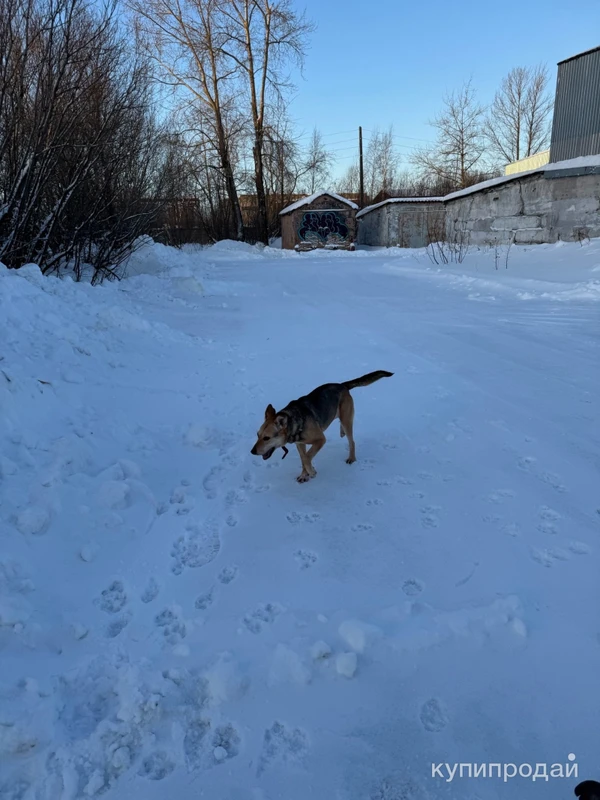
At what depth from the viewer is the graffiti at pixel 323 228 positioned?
3228 cm

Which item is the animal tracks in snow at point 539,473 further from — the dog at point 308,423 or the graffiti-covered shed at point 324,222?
the graffiti-covered shed at point 324,222

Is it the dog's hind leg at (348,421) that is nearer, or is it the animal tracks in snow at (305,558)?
the animal tracks in snow at (305,558)

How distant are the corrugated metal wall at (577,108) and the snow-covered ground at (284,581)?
16.0 meters

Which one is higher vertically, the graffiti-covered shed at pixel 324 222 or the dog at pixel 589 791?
the graffiti-covered shed at pixel 324 222

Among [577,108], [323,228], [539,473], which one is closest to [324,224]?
[323,228]

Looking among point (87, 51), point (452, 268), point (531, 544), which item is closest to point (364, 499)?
point (531, 544)

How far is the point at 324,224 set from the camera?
3238 centimetres

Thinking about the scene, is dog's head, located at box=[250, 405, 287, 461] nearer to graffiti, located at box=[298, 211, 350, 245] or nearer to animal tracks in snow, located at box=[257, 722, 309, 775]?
animal tracks in snow, located at box=[257, 722, 309, 775]

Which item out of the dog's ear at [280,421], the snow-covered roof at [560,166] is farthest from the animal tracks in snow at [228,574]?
the snow-covered roof at [560,166]

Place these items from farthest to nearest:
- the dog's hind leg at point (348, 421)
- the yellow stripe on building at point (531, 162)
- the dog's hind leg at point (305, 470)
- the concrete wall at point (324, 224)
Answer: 1. the yellow stripe on building at point (531, 162)
2. the concrete wall at point (324, 224)
3. the dog's hind leg at point (348, 421)
4. the dog's hind leg at point (305, 470)

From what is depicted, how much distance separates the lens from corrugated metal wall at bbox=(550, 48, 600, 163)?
59.0ft

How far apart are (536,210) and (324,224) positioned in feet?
54.2

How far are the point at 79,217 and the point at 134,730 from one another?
36.2 feet

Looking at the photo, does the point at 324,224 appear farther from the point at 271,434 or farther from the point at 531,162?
the point at 271,434
